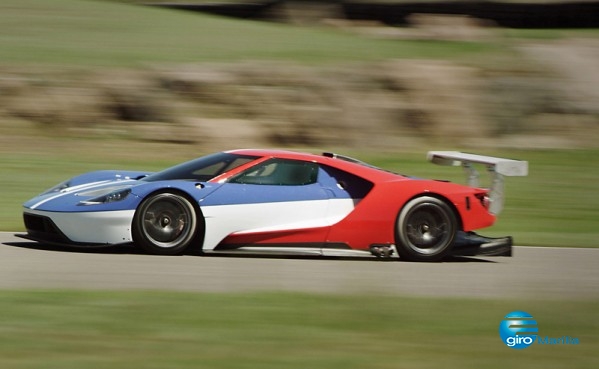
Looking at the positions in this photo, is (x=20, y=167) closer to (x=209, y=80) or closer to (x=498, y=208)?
(x=209, y=80)

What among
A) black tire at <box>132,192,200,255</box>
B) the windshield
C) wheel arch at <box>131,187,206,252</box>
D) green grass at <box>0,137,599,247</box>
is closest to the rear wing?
green grass at <box>0,137,599,247</box>

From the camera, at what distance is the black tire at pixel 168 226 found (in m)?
8.59

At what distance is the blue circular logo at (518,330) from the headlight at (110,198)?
3682 mm

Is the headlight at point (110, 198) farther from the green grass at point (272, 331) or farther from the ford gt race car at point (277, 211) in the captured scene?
the green grass at point (272, 331)

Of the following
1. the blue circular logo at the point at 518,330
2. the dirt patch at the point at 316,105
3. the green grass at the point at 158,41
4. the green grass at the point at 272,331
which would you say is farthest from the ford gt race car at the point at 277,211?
the green grass at the point at 158,41

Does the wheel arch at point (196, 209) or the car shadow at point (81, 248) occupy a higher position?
the wheel arch at point (196, 209)

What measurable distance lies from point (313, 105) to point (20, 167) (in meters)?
6.88

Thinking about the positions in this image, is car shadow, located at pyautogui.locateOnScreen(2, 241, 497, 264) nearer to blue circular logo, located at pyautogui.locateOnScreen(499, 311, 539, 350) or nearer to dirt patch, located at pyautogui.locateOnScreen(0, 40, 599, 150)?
blue circular logo, located at pyautogui.locateOnScreen(499, 311, 539, 350)

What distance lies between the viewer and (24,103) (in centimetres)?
1905

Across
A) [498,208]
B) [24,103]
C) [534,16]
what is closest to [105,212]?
[498,208]

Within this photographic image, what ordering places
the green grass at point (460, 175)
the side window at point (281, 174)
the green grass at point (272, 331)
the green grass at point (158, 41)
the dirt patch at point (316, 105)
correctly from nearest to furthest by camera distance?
the green grass at point (272, 331), the side window at point (281, 174), the green grass at point (460, 175), the dirt patch at point (316, 105), the green grass at point (158, 41)

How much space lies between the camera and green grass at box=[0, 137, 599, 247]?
1168cm

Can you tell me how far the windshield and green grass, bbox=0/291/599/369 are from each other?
7.24 feet
